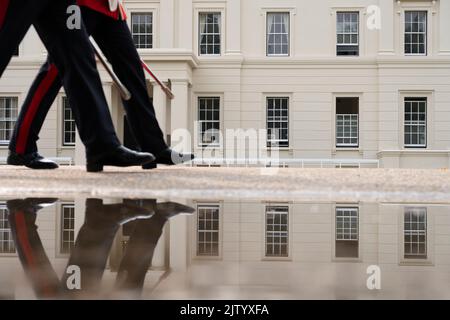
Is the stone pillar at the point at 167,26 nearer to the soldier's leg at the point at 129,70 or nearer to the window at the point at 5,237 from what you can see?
the soldier's leg at the point at 129,70

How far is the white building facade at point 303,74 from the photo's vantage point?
23.1m

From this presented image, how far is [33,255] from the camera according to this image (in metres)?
1.59

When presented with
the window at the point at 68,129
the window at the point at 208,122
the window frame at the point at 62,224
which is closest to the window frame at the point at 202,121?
the window at the point at 208,122

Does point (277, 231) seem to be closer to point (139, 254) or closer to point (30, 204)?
point (139, 254)

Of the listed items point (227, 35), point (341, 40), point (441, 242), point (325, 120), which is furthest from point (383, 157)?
point (441, 242)

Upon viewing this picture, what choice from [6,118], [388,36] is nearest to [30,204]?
[388,36]

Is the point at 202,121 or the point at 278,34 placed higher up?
the point at 278,34

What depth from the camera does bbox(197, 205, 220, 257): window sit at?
5.77 ft

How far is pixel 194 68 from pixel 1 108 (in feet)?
A: 23.4

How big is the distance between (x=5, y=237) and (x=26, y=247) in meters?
0.20

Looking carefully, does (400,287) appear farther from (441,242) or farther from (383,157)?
(383,157)

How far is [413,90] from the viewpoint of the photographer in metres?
23.3
